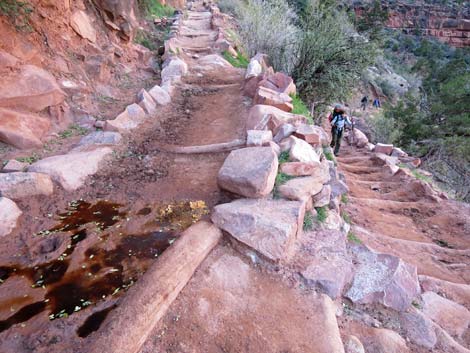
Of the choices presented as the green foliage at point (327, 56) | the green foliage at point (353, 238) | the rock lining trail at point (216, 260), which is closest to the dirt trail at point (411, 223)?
the rock lining trail at point (216, 260)

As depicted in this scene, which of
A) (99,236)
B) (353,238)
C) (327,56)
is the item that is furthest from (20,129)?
(327,56)

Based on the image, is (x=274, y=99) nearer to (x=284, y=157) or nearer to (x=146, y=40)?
(x=284, y=157)

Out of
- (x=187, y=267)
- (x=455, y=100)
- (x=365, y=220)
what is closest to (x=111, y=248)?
(x=187, y=267)

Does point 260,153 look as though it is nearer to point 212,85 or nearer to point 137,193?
point 137,193

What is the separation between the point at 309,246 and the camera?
112 inches

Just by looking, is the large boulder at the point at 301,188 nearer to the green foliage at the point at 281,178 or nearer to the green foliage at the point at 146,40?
the green foliage at the point at 281,178

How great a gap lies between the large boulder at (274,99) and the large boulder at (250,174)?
1.88 m

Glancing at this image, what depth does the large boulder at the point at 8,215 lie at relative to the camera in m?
2.66

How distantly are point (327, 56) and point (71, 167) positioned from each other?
6.03 meters

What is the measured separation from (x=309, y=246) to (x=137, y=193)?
→ 1786mm

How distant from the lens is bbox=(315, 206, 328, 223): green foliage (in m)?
3.27

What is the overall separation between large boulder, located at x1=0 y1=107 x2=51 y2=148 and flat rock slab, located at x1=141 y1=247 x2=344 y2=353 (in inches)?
109

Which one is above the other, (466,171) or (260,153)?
(260,153)

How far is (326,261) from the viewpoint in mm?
2670
